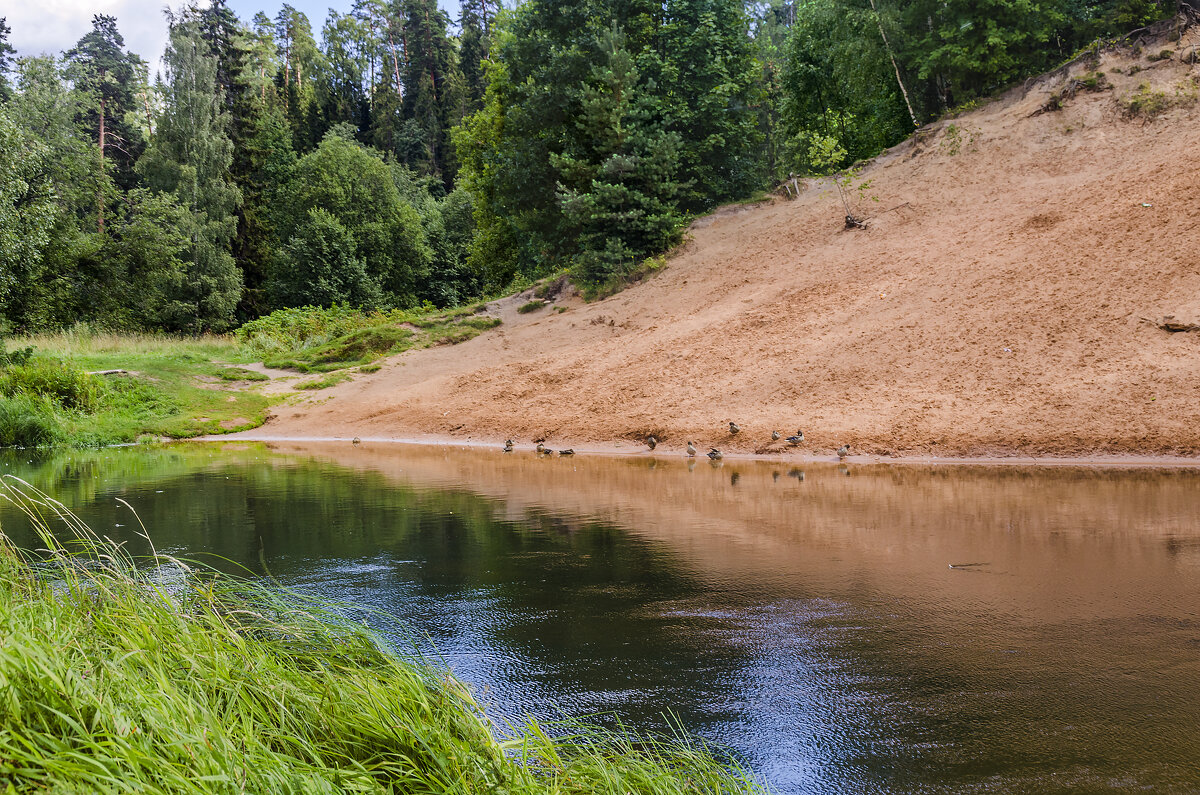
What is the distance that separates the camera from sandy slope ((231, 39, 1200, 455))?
14656 millimetres

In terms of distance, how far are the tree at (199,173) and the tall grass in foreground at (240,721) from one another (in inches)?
1560

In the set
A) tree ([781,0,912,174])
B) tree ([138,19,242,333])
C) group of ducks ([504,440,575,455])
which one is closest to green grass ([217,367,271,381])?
group of ducks ([504,440,575,455])

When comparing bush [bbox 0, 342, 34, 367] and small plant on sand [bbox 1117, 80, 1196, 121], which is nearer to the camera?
bush [bbox 0, 342, 34, 367]

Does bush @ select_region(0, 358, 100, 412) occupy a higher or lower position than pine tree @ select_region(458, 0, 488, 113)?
lower

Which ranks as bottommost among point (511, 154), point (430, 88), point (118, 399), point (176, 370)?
point (118, 399)

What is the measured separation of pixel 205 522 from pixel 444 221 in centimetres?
4865

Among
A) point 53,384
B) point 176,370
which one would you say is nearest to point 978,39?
point 176,370

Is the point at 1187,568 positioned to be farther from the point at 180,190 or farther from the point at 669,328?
the point at 180,190

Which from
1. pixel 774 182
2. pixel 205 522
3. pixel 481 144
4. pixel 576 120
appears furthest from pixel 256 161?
pixel 205 522

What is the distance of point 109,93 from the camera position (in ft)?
194

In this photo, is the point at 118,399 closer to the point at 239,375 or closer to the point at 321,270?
the point at 239,375

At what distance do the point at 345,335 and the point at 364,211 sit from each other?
23.2 metres

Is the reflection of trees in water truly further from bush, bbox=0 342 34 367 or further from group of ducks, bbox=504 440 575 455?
bush, bbox=0 342 34 367

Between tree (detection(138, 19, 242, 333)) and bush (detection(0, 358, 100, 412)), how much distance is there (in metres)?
19.3
